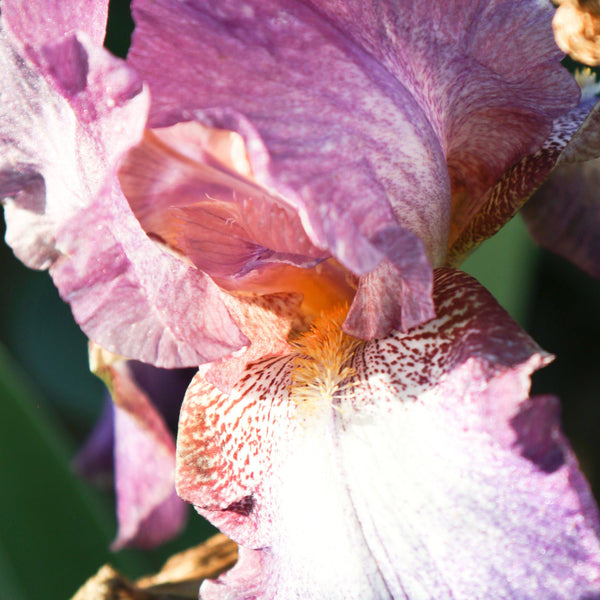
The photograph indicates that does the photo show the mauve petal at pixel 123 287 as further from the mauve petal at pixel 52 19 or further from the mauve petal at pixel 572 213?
the mauve petal at pixel 572 213

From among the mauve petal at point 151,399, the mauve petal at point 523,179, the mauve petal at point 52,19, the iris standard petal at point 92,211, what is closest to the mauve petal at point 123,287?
the iris standard petal at point 92,211

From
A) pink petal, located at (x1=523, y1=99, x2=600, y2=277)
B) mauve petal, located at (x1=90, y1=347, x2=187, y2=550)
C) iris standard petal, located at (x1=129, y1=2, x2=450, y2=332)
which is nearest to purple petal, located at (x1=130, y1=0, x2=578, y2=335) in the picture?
iris standard petal, located at (x1=129, y1=2, x2=450, y2=332)

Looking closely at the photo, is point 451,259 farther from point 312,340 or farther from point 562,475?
→ point 562,475

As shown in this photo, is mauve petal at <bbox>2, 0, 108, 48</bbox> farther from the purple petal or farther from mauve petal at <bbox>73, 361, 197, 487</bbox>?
mauve petal at <bbox>73, 361, 197, 487</bbox>

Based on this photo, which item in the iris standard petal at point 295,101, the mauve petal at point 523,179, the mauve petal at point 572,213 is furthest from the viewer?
the mauve petal at point 572,213

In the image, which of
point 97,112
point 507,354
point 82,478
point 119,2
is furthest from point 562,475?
point 119,2

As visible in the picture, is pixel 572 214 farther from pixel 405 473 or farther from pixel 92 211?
pixel 92 211
